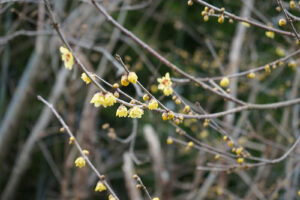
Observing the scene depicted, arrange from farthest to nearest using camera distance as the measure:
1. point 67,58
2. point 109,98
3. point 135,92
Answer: point 135,92 → point 67,58 → point 109,98

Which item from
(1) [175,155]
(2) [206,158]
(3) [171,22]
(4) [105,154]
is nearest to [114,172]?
(4) [105,154]

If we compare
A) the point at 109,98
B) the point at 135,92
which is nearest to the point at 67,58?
the point at 109,98

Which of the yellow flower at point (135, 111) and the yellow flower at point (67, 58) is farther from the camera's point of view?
the yellow flower at point (67, 58)

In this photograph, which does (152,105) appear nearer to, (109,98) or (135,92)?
(109,98)

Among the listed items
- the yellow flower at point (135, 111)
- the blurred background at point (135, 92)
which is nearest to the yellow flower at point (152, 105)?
the yellow flower at point (135, 111)

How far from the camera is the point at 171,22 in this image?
5.74 m

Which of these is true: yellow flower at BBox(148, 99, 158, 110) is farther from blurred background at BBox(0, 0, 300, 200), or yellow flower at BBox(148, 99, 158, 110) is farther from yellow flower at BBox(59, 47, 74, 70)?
blurred background at BBox(0, 0, 300, 200)

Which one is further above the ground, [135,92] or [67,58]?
[67,58]

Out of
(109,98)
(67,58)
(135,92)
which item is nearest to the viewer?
(109,98)

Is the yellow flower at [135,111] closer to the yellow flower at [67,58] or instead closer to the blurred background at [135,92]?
the yellow flower at [67,58]

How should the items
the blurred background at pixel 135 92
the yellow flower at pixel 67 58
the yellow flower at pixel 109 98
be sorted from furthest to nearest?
the blurred background at pixel 135 92 < the yellow flower at pixel 67 58 < the yellow flower at pixel 109 98

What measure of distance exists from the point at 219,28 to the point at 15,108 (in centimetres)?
328

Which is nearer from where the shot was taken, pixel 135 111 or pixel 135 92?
pixel 135 111

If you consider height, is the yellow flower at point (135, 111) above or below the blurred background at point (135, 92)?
above
